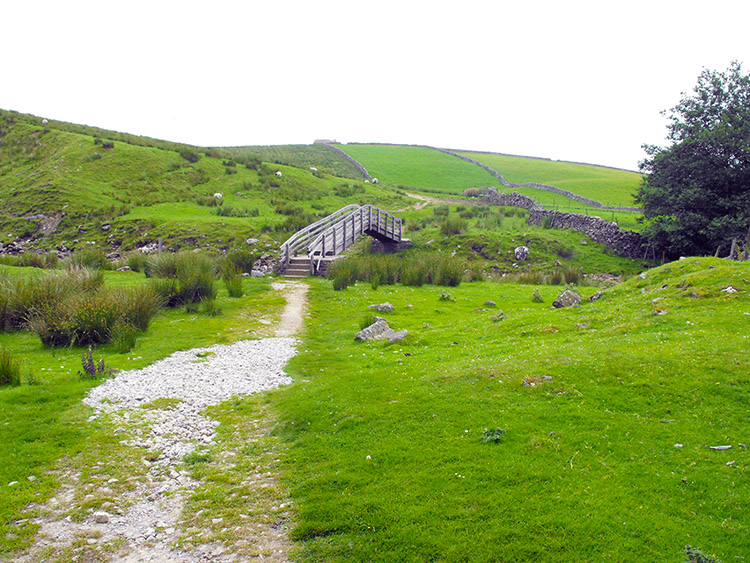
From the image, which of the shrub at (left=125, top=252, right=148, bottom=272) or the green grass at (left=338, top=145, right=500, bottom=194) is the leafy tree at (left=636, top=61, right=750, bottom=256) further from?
the green grass at (left=338, top=145, right=500, bottom=194)

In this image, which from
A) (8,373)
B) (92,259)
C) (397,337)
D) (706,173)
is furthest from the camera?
(706,173)

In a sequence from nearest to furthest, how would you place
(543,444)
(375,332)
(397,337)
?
(543,444), (397,337), (375,332)

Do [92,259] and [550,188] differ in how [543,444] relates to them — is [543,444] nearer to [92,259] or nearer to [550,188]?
[92,259]

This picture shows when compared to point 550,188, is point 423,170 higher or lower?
higher

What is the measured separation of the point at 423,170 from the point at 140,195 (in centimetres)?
5038

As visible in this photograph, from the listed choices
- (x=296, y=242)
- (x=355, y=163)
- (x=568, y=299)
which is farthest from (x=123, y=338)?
(x=355, y=163)

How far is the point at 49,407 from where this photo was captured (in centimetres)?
765

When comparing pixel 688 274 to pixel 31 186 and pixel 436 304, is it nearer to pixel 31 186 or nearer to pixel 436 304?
pixel 436 304

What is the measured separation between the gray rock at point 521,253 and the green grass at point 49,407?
19.7 metres

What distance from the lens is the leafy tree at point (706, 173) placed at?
24969 millimetres

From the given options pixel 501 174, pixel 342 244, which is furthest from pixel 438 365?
pixel 501 174

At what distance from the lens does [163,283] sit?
1644cm

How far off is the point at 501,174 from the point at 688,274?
68228mm

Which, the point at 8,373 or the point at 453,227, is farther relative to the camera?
the point at 453,227
